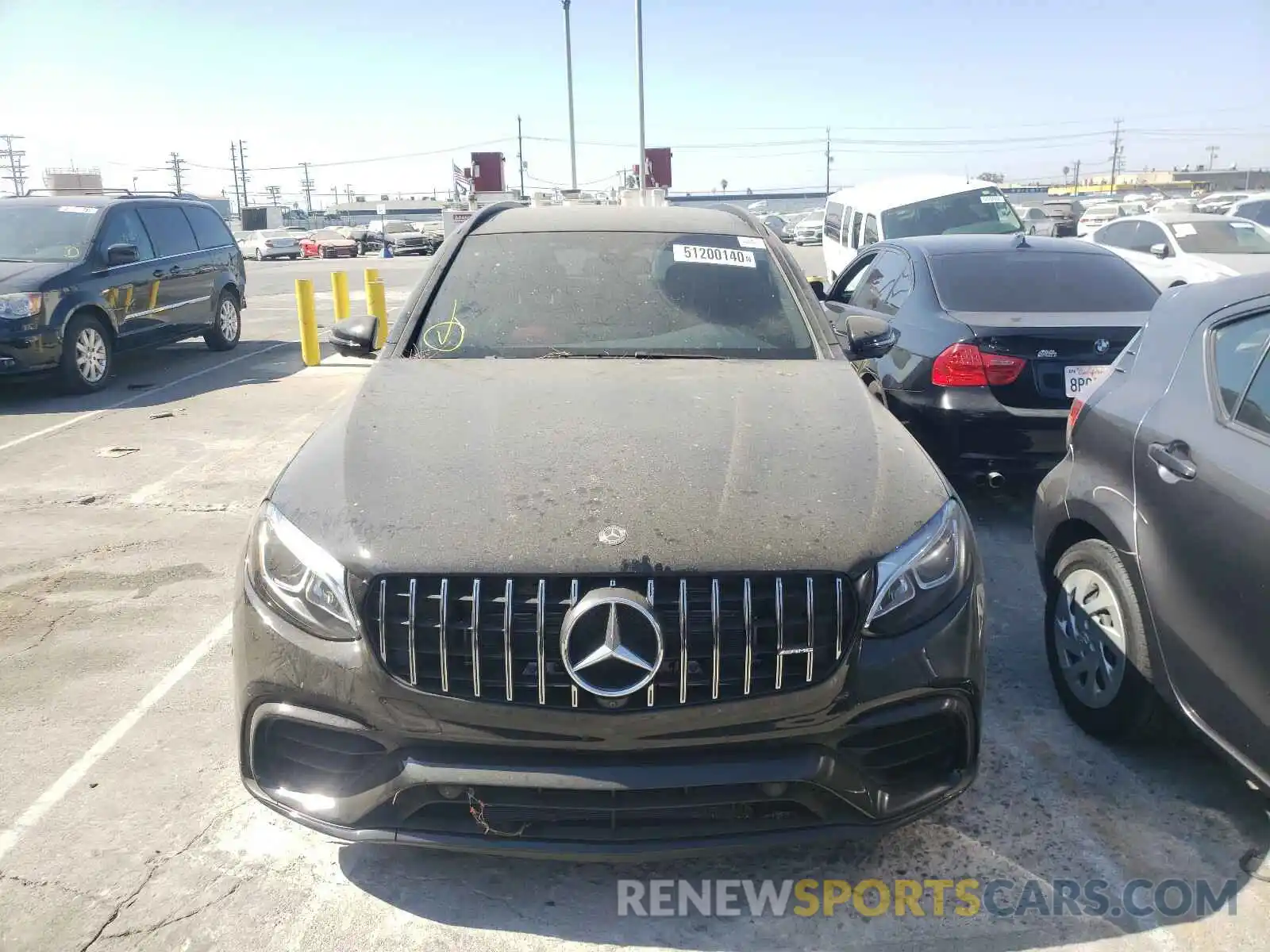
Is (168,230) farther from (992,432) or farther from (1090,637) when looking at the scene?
(1090,637)

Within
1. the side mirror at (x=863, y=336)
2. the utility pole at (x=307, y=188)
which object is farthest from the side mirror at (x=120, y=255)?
the utility pole at (x=307, y=188)

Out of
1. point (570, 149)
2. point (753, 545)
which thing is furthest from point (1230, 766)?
point (570, 149)

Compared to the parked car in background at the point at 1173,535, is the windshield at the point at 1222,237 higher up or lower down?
higher up

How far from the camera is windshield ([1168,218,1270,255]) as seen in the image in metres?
13.1

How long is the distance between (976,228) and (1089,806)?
12043 millimetres

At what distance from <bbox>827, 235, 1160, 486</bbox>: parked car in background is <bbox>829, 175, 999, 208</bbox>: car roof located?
8015mm

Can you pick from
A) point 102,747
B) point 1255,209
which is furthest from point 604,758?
point 1255,209

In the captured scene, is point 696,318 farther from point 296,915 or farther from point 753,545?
point 296,915

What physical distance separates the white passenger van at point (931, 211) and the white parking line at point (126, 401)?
7887mm

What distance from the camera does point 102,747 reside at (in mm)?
3488

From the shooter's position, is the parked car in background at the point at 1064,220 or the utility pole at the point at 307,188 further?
the utility pole at the point at 307,188

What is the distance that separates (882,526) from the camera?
2510 mm

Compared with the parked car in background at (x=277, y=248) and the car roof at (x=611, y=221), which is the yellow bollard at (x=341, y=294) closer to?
the car roof at (x=611, y=221)

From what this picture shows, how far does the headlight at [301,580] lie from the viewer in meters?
2.40
